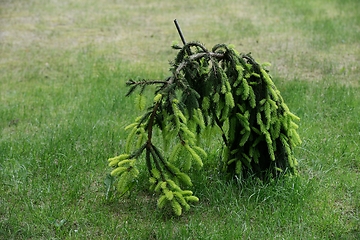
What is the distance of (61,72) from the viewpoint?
912 cm

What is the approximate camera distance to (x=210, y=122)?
4758mm

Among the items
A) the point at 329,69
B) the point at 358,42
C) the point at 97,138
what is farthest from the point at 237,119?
the point at 358,42

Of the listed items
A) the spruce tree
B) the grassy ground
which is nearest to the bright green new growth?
the spruce tree

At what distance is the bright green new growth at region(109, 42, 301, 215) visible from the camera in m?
4.39

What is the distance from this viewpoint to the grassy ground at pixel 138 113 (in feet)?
14.9

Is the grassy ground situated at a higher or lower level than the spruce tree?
lower

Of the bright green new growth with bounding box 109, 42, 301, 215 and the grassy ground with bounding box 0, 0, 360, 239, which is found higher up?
the bright green new growth with bounding box 109, 42, 301, 215

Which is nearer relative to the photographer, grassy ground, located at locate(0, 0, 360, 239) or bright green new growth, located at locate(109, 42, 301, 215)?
bright green new growth, located at locate(109, 42, 301, 215)

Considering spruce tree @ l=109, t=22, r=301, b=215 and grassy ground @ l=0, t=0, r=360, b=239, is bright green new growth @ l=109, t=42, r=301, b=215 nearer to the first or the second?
spruce tree @ l=109, t=22, r=301, b=215

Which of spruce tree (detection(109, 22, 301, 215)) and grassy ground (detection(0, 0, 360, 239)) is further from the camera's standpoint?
grassy ground (detection(0, 0, 360, 239))

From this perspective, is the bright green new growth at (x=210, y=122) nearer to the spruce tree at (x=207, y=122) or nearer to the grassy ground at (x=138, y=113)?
the spruce tree at (x=207, y=122)

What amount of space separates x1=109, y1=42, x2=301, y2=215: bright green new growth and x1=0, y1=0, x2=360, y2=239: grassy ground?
25cm

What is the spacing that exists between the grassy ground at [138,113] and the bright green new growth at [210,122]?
254 mm

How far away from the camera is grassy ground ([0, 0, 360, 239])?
454cm
